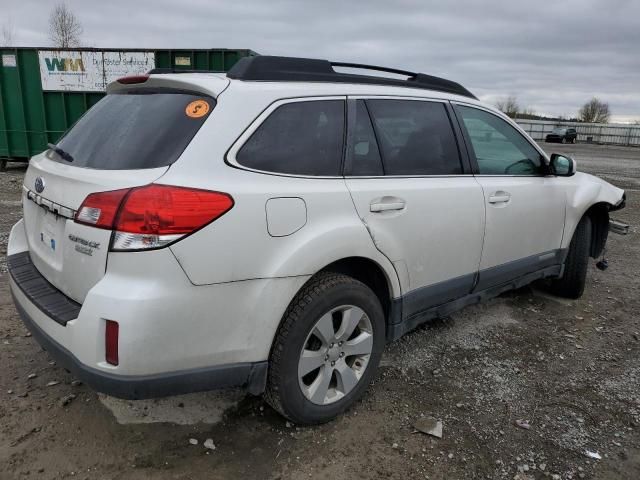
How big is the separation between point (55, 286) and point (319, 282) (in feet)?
4.03

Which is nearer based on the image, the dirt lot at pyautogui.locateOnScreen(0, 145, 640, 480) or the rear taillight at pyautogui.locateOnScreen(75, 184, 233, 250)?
the rear taillight at pyautogui.locateOnScreen(75, 184, 233, 250)

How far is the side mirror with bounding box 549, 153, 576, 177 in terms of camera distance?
13.2 ft

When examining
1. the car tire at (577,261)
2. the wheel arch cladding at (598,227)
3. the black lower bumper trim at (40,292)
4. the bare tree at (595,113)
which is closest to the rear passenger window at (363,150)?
the black lower bumper trim at (40,292)

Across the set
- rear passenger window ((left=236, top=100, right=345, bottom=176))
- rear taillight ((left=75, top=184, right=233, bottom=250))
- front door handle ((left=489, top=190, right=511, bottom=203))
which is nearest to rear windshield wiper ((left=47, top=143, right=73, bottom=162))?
rear taillight ((left=75, top=184, right=233, bottom=250))

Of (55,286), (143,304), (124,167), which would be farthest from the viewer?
(55,286)

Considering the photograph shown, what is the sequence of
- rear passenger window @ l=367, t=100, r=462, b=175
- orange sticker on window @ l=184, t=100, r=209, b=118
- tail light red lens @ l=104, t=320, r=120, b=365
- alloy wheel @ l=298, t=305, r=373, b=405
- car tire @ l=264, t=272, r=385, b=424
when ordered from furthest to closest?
rear passenger window @ l=367, t=100, r=462, b=175, alloy wheel @ l=298, t=305, r=373, b=405, car tire @ l=264, t=272, r=385, b=424, orange sticker on window @ l=184, t=100, r=209, b=118, tail light red lens @ l=104, t=320, r=120, b=365

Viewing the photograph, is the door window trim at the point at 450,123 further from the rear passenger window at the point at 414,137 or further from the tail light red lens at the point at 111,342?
the tail light red lens at the point at 111,342

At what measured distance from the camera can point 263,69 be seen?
8.02 feet

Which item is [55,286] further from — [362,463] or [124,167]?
[362,463]

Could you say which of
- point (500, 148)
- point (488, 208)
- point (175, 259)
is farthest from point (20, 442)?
point (500, 148)

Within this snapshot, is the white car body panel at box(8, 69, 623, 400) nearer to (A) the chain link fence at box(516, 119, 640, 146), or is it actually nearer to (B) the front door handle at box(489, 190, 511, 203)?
(B) the front door handle at box(489, 190, 511, 203)

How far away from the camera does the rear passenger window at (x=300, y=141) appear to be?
2.27 metres

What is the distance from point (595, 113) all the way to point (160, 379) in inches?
3168

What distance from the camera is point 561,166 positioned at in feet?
13.3
